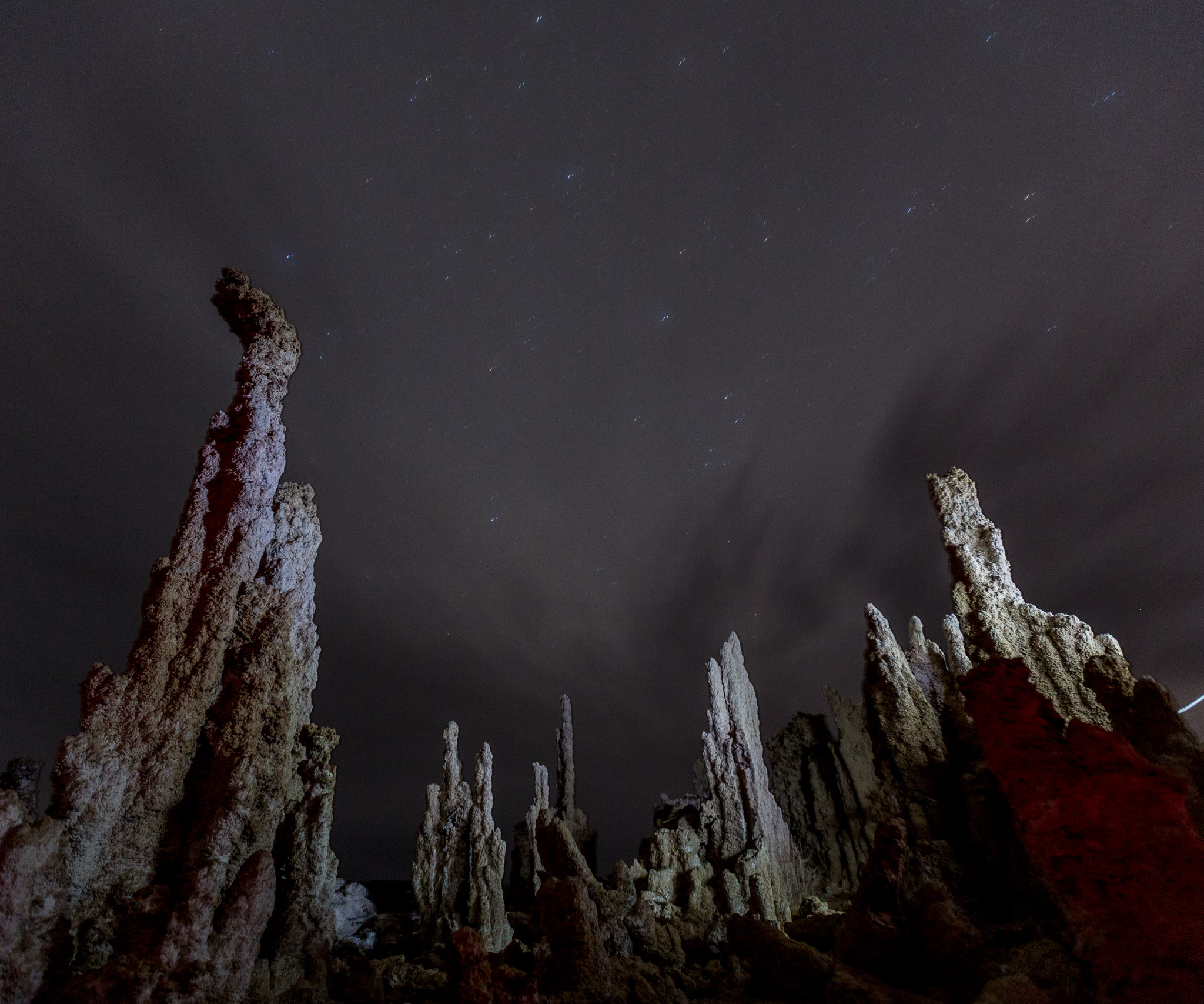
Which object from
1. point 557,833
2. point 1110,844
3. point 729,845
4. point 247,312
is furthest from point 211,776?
point 729,845

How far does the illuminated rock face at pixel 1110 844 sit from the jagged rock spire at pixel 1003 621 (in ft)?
12.5

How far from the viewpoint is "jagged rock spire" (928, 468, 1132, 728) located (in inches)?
490

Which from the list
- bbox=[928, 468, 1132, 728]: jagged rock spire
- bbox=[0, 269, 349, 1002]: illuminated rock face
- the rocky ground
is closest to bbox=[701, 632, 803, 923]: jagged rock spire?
the rocky ground

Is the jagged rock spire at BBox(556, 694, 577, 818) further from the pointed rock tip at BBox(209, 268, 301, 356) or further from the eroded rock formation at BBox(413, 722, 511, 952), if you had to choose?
the pointed rock tip at BBox(209, 268, 301, 356)

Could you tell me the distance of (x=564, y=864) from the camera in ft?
36.8

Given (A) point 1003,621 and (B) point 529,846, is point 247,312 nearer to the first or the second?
(A) point 1003,621

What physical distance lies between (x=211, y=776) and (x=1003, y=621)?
56.8ft

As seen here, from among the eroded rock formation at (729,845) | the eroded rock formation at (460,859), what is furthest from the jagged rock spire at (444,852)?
the eroded rock formation at (729,845)

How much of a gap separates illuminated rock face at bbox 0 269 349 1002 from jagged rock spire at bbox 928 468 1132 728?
44.2 ft

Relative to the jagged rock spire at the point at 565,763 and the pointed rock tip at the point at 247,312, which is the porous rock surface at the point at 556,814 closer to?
the jagged rock spire at the point at 565,763

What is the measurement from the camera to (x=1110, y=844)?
6352 mm

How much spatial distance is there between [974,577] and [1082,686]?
3309 mm

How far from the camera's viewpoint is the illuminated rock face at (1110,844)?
18.7 ft

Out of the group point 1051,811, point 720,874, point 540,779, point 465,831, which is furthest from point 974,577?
point 540,779
